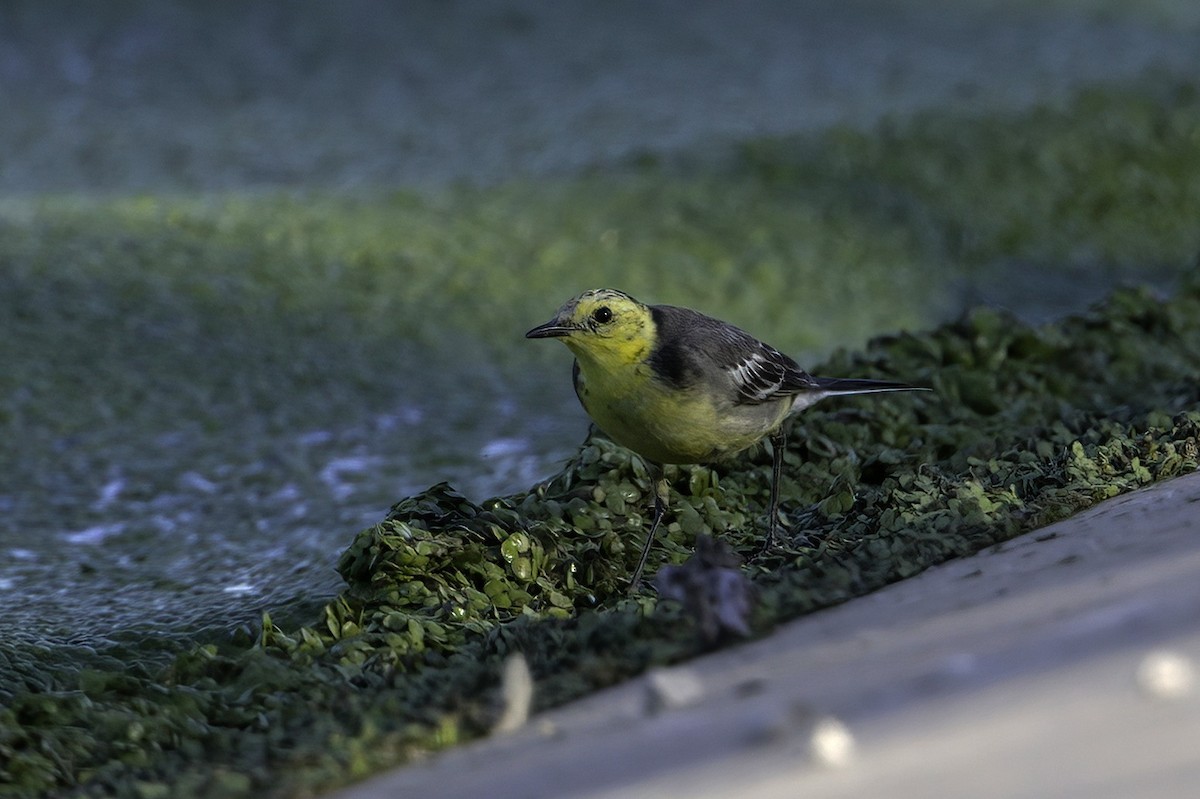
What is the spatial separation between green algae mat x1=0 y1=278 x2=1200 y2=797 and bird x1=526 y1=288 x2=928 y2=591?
26 centimetres

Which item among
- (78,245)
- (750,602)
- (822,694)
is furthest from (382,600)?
(78,245)

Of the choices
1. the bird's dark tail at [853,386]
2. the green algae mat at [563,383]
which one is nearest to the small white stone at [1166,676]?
the green algae mat at [563,383]

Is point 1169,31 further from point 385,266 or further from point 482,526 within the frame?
point 482,526

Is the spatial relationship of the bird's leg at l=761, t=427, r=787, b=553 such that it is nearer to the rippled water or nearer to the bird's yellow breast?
the bird's yellow breast

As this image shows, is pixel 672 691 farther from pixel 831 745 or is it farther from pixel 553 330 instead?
pixel 553 330

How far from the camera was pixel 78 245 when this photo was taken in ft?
23.5

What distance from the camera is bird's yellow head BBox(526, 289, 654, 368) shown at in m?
3.69

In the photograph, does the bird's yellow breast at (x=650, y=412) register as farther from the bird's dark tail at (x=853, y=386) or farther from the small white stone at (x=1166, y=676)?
the small white stone at (x=1166, y=676)

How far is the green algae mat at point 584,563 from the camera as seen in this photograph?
8.94ft

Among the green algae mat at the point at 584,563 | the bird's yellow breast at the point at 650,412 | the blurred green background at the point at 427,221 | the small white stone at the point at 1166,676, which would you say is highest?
the blurred green background at the point at 427,221

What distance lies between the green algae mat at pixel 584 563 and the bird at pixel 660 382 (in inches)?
10.1

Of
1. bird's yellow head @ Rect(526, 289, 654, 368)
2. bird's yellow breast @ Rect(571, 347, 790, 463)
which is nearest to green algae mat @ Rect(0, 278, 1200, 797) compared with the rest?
bird's yellow breast @ Rect(571, 347, 790, 463)

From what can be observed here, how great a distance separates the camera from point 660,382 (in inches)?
145

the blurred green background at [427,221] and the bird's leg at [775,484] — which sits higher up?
the blurred green background at [427,221]
